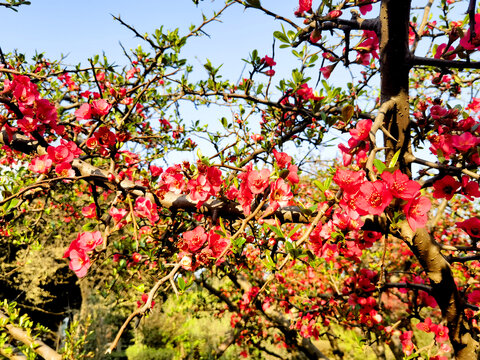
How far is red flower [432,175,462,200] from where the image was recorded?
1453 mm

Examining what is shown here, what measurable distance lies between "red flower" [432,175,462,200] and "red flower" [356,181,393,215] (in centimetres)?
72

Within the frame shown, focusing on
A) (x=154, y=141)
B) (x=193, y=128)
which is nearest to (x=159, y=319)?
(x=154, y=141)

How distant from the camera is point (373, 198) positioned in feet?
3.29

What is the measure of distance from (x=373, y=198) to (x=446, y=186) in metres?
0.79

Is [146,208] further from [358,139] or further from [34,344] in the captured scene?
[34,344]

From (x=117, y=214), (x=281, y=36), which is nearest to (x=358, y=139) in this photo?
(x=281, y=36)

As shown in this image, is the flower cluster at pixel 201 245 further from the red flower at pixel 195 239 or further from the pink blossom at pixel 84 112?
the pink blossom at pixel 84 112

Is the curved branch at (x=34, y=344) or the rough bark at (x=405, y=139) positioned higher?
the rough bark at (x=405, y=139)

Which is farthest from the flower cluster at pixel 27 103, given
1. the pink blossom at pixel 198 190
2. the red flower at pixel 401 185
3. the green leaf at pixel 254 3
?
the red flower at pixel 401 185

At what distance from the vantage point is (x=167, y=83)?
3906 millimetres

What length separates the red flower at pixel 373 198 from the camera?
3.18 ft

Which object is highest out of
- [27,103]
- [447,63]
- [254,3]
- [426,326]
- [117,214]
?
[254,3]

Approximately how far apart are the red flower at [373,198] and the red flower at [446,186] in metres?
0.72

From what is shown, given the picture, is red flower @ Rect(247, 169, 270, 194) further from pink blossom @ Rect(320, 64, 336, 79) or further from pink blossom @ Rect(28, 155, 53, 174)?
pink blossom @ Rect(28, 155, 53, 174)
